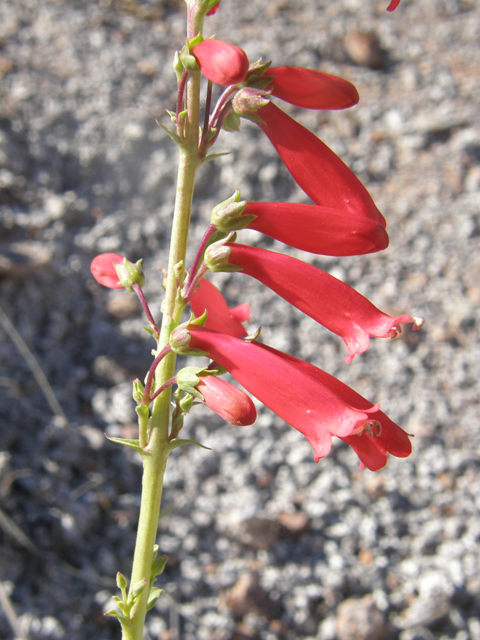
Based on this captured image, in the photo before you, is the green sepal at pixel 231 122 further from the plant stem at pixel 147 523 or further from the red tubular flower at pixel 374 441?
the plant stem at pixel 147 523

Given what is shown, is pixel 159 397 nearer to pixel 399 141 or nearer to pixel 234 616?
pixel 234 616

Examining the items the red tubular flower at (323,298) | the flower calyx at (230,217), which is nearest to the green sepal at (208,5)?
the flower calyx at (230,217)

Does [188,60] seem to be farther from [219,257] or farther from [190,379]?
[190,379]

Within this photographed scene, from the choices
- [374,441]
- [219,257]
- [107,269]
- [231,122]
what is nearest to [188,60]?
[231,122]

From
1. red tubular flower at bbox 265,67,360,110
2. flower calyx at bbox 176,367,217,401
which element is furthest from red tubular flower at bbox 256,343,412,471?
red tubular flower at bbox 265,67,360,110

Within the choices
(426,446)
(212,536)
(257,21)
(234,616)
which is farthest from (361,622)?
(257,21)
